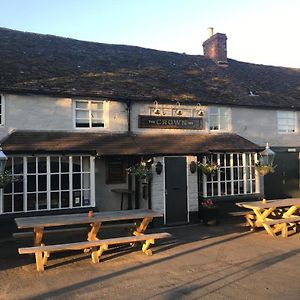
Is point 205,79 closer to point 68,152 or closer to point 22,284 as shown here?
point 68,152

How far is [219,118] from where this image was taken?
1502cm

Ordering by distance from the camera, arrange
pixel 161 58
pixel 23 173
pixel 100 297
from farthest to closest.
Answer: pixel 161 58 < pixel 23 173 < pixel 100 297

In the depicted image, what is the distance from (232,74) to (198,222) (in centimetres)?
893

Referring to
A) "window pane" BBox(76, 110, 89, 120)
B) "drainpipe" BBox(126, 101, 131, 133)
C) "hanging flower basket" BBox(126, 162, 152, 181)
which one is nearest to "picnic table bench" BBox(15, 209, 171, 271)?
"hanging flower basket" BBox(126, 162, 152, 181)

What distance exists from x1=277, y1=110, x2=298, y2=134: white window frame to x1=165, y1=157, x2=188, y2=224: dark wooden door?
5.83 m

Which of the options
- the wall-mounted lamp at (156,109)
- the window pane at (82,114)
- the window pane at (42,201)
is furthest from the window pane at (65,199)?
the wall-mounted lamp at (156,109)

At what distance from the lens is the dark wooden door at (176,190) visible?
12.6 metres

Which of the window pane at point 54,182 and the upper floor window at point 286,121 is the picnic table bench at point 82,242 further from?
the upper floor window at point 286,121

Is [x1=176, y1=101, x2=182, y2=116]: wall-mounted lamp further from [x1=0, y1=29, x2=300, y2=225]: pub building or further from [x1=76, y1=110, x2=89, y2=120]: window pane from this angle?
[x1=76, y1=110, x2=89, y2=120]: window pane

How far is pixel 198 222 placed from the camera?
13.0 metres

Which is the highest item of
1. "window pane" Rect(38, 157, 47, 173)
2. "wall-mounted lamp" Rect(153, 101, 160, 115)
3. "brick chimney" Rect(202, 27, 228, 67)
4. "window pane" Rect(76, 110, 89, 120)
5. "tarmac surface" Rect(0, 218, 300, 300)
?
"brick chimney" Rect(202, 27, 228, 67)

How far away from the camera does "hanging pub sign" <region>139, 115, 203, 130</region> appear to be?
1362cm

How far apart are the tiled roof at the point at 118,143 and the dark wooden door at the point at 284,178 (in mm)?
2273

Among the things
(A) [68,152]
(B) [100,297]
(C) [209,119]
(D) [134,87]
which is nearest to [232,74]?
(C) [209,119]
